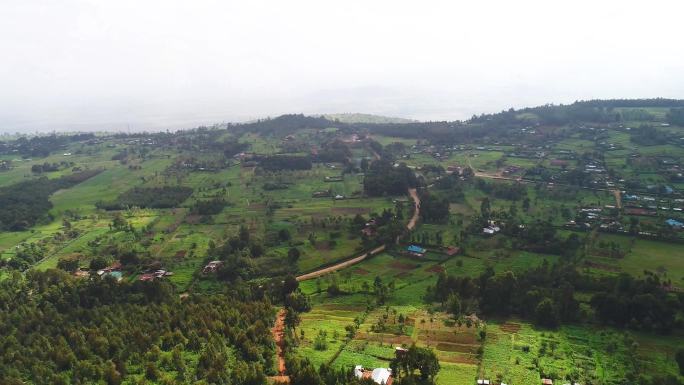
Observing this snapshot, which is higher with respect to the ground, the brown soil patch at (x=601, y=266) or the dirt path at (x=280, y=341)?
the brown soil patch at (x=601, y=266)

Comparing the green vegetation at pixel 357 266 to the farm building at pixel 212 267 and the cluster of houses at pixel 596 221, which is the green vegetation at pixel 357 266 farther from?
the cluster of houses at pixel 596 221

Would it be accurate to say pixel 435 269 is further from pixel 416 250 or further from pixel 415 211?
pixel 415 211

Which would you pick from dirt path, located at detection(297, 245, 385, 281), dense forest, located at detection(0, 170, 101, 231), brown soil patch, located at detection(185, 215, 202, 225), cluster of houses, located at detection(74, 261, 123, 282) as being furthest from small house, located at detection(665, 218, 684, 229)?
dense forest, located at detection(0, 170, 101, 231)

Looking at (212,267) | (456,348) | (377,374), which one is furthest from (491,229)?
(212,267)

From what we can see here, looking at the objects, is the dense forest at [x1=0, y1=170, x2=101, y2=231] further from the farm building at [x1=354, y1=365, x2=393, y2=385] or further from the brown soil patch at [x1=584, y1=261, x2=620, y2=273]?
the brown soil patch at [x1=584, y1=261, x2=620, y2=273]

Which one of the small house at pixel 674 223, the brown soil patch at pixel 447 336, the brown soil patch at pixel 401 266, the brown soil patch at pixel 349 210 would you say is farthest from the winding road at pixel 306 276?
the small house at pixel 674 223
